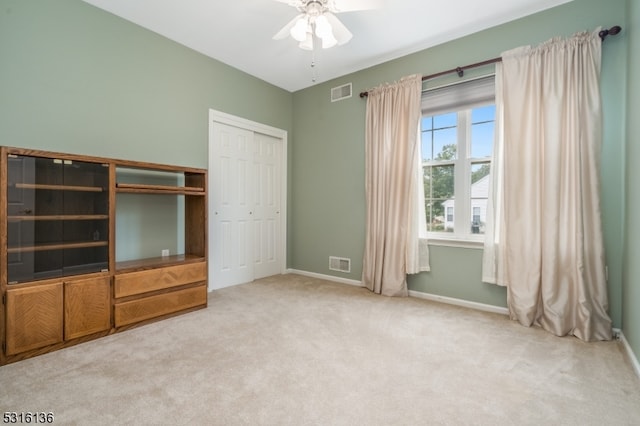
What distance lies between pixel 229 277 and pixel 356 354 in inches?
95.0

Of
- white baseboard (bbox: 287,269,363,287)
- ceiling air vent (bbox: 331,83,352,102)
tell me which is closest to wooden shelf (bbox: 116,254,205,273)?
white baseboard (bbox: 287,269,363,287)

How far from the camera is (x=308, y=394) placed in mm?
1708

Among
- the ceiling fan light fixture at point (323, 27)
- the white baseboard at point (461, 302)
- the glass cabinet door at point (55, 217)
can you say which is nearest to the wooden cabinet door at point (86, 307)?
the glass cabinet door at point (55, 217)

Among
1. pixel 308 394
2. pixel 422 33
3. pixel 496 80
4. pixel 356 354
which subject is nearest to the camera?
pixel 308 394

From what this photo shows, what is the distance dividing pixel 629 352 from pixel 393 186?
2385mm

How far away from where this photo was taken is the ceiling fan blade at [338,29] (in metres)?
2.40

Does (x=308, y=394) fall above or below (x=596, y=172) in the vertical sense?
below

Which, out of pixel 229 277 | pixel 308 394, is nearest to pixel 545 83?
pixel 308 394

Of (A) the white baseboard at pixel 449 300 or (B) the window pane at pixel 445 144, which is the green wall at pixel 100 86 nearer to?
(A) the white baseboard at pixel 449 300

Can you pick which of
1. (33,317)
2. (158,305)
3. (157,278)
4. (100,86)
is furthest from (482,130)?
(33,317)

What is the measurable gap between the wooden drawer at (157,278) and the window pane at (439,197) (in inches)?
104

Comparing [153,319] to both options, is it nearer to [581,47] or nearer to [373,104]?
[373,104]

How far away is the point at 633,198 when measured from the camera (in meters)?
2.14

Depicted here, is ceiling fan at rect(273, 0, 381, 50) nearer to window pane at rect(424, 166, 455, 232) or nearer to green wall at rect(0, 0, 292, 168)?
green wall at rect(0, 0, 292, 168)
